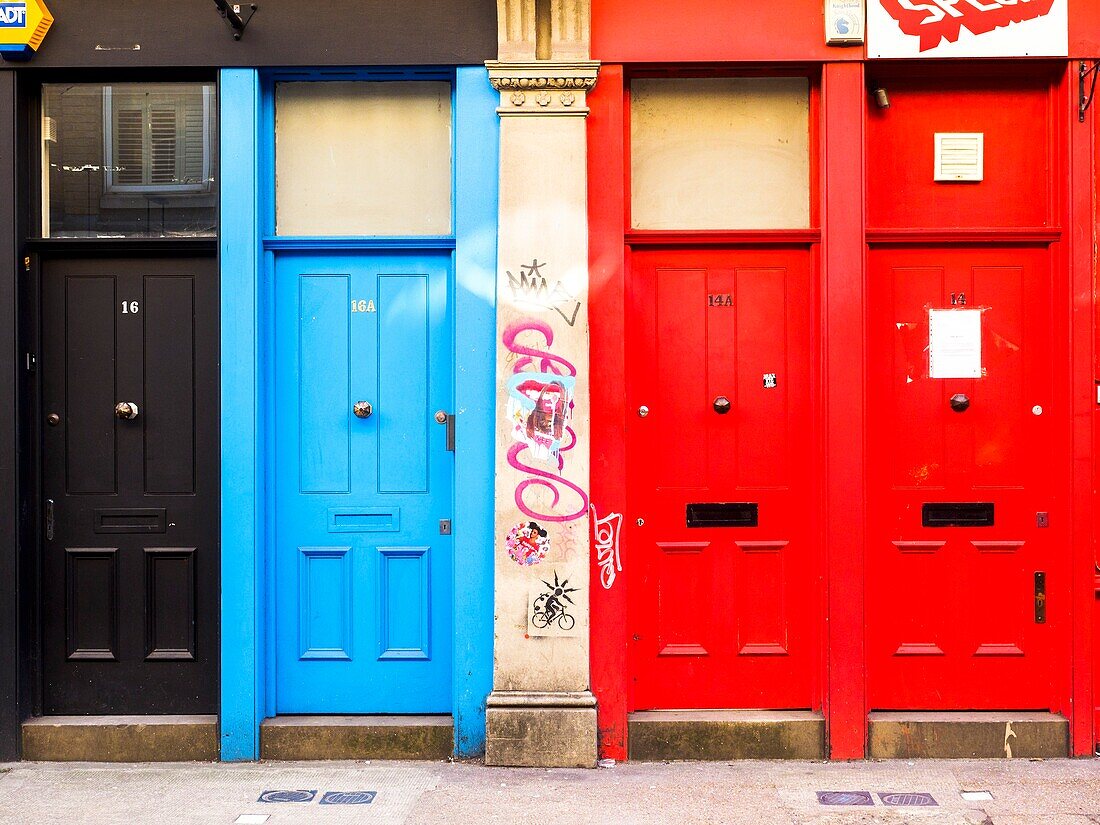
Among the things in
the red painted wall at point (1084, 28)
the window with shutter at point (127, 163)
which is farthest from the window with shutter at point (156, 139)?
the red painted wall at point (1084, 28)

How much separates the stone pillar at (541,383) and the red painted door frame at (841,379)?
0.37ft

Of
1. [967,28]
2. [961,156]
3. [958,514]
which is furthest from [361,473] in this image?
[967,28]

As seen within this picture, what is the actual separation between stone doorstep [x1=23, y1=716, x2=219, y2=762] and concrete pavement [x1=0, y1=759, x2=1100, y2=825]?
6cm

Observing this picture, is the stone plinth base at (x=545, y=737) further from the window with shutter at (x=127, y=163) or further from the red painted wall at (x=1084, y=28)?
the red painted wall at (x=1084, y=28)

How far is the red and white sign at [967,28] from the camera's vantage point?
5.32 meters

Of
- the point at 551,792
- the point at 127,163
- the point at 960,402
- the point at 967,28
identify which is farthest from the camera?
the point at 127,163

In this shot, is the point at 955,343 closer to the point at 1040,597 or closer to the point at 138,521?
the point at 1040,597

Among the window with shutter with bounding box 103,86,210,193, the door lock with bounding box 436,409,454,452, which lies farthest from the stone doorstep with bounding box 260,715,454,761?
the window with shutter with bounding box 103,86,210,193

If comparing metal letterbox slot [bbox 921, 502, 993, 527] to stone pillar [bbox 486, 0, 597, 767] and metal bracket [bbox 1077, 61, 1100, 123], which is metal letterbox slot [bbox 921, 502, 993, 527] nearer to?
stone pillar [bbox 486, 0, 597, 767]

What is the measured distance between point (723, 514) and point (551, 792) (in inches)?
69.7

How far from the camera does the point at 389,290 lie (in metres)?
5.59

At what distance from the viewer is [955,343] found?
5.57 meters

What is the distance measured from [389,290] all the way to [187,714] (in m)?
2.68

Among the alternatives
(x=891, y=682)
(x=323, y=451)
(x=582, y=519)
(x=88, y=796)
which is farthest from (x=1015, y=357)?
(x=88, y=796)
